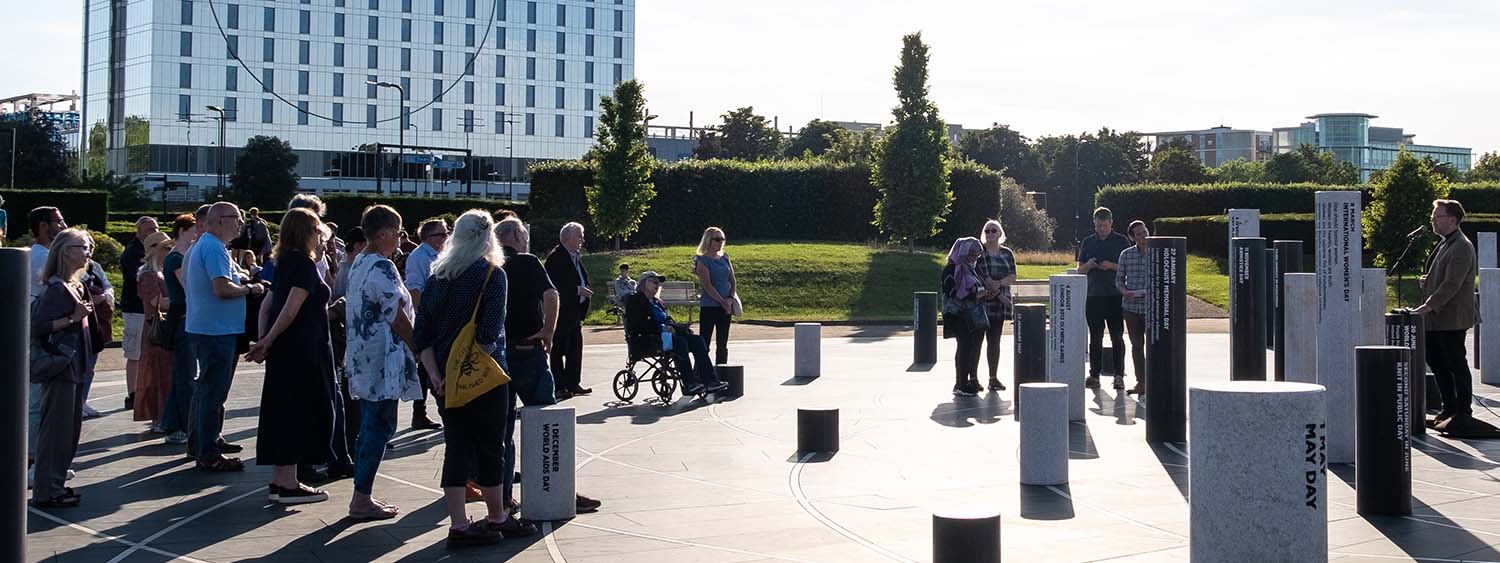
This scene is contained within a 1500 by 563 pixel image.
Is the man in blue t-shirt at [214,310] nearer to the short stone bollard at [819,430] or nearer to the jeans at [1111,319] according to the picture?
the short stone bollard at [819,430]

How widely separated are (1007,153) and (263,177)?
175 ft

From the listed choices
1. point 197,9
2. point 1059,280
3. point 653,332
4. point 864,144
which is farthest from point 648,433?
point 197,9

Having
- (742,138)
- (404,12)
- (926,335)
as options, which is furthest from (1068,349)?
(404,12)

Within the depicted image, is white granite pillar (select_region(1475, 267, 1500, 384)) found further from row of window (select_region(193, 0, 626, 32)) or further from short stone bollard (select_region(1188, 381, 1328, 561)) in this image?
row of window (select_region(193, 0, 626, 32))

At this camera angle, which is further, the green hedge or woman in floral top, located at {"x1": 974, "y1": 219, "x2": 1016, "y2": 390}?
the green hedge

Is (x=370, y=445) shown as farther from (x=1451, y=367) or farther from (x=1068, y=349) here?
(x=1451, y=367)

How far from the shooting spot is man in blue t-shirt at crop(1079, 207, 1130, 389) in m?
14.7

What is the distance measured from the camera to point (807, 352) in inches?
683

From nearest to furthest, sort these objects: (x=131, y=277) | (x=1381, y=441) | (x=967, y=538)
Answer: (x=967, y=538) < (x=1381, y=441) < (x=131, y=277)

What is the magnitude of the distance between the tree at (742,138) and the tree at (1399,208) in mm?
61902

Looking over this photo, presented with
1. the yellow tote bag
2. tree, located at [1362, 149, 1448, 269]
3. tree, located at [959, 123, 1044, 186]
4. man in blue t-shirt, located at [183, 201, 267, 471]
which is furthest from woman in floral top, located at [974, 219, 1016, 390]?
tree, located at [959, 123, 1044, 186]

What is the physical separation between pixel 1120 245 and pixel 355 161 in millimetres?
89918

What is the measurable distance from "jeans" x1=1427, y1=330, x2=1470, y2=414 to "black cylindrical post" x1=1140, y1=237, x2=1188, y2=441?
7.10 feet

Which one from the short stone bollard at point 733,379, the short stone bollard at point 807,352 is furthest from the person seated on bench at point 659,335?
the short stone bollard at point 807,352
